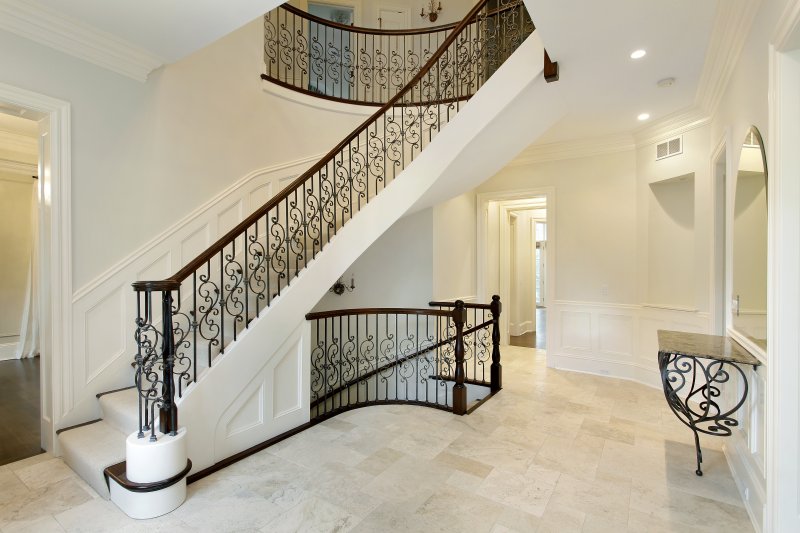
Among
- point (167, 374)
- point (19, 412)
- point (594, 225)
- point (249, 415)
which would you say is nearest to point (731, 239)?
point (594, 225)

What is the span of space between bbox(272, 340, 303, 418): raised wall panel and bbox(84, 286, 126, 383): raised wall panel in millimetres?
1321

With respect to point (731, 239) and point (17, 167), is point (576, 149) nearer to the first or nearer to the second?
point (731, 239)

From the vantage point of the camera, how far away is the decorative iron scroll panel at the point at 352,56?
521 centimetres

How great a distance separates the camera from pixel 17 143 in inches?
203

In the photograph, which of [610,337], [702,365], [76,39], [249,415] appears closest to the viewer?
[702,365]

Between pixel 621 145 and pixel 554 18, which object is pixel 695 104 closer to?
pixel 621 145

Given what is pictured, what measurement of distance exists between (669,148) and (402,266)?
3.69 m

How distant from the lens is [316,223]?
4742 mm

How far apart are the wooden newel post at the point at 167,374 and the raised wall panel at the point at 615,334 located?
5.09m

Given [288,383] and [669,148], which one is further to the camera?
[669,148]

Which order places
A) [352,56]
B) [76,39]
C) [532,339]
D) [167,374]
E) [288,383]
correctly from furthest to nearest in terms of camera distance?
[532,339], [352,56], [288,383], [76,39], [167,374]

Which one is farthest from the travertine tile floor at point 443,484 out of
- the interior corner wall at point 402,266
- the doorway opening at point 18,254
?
the doorway opening at point 18,254

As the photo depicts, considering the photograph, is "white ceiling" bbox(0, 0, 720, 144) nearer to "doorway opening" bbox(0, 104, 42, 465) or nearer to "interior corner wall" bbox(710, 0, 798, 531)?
"interior corner wall" bbox(710, 0, 798, 531)

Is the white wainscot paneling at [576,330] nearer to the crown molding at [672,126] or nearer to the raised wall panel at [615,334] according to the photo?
the raised wall panel at [615,334]
